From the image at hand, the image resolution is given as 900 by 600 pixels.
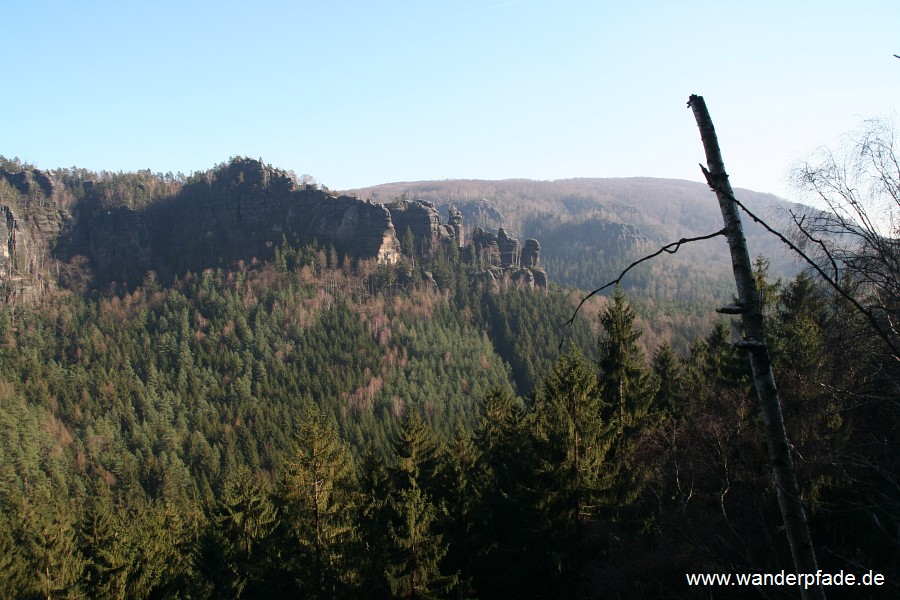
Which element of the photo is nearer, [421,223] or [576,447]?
[576,447]

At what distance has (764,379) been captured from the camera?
10.6 feet

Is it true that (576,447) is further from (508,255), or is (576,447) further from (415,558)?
(508,255)

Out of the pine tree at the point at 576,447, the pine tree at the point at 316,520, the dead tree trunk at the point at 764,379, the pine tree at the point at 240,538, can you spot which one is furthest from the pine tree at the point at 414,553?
the dead tree trunk at the point at 764,379

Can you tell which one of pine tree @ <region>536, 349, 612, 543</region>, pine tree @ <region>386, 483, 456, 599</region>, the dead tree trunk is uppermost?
the dead tree trunk

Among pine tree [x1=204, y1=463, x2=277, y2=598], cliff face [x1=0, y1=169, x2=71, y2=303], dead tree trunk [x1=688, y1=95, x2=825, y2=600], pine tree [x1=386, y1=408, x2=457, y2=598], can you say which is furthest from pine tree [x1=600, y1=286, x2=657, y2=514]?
cliff face [x1=0, y1=169, x2=71, y2=303]

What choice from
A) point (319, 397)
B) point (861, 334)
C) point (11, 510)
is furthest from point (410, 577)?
point (319, 397)

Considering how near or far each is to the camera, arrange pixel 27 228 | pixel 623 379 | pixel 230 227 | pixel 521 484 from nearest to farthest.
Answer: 1. pixel 521 484
2. pixel 623 379
3. pixel 27 228
4. pixel 230 227

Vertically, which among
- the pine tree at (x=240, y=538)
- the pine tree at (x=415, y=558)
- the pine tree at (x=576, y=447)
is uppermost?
the pine tree at (x=576, y=447)

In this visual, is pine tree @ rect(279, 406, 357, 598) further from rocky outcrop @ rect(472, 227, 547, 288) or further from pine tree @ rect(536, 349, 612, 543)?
rocky outcrop @ rect(472, 227, 547, 288)

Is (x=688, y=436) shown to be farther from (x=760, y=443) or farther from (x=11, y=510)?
(x=11, y=510)

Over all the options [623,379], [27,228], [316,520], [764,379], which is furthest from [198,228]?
[764,379]

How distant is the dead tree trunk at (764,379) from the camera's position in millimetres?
3172

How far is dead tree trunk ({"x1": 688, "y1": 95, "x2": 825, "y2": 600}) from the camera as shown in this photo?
3.17 m

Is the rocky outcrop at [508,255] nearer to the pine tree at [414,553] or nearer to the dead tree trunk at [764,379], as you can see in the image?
the pine tree at [414,553]
